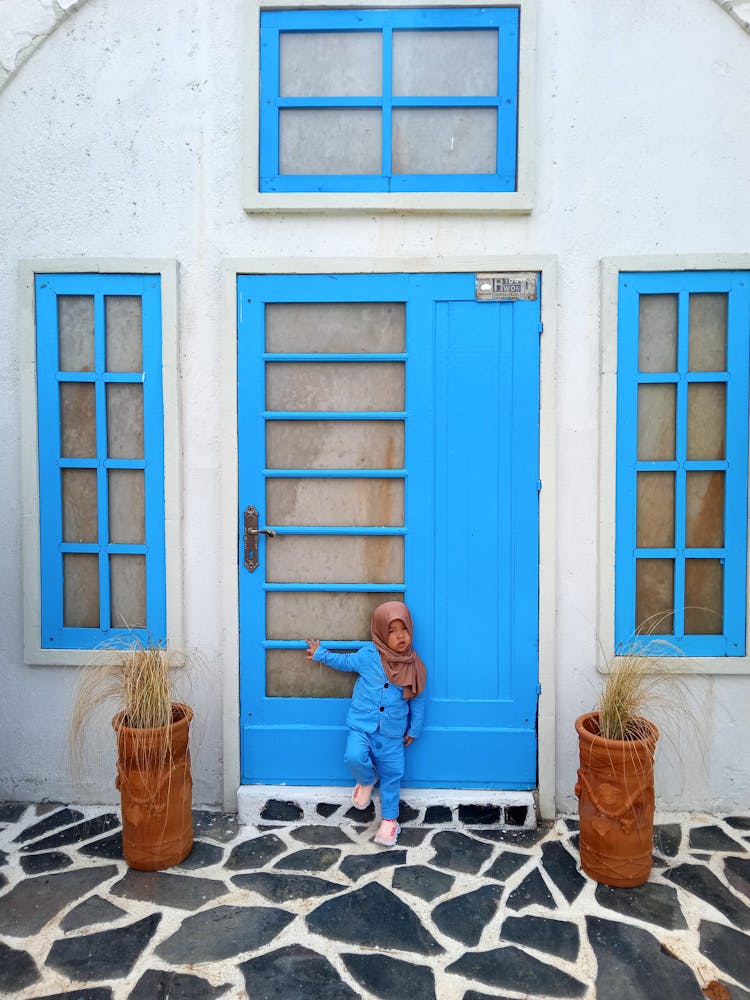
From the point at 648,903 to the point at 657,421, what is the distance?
7.27ft

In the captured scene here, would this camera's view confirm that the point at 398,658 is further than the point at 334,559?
No

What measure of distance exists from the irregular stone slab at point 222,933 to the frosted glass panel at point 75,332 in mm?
2654

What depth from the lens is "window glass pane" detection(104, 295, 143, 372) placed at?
3.70m

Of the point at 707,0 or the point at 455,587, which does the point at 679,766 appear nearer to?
the point at 455,587

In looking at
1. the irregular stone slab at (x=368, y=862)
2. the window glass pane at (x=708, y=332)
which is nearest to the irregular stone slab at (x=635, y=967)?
the irregular stone slab at (x=368, y=862)

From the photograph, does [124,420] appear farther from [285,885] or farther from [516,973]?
[516,973]

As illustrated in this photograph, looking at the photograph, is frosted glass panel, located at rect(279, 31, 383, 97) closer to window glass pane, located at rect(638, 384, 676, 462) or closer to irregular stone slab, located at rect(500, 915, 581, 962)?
window glass pane, located at rect(638, 384, 676, 462)

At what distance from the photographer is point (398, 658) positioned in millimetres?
3465

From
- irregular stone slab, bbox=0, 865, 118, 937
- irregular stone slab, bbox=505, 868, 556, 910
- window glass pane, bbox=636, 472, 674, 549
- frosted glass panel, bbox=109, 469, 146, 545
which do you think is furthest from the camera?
frosted glass panel, bbox=109, 469, 146, 545

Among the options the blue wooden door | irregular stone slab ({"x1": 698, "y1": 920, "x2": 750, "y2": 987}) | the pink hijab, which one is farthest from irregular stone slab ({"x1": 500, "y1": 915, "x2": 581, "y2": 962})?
the pink hijab

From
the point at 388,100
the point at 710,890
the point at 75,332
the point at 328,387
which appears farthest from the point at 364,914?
the point at 388,100

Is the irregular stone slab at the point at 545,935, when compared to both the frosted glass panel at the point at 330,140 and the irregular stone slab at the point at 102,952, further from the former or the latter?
the frosted glass panel at the point at 330,140

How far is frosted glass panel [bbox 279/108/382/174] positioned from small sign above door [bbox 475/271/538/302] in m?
0.81

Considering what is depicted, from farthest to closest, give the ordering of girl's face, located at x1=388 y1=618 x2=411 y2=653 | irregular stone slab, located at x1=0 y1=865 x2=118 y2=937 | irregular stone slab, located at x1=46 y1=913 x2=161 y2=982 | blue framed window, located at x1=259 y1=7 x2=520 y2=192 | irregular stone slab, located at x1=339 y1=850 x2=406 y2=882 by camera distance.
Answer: blue framed window, located at x1=259 y1=7 x2=520 y2=192, girl's face, located at x1=388 y1=618 x2=411 y2=653, irregular stone slab, located at x1=339 y1=850 x2=406 y2=882, irregular stone slab, located at x1=0 y1=865 x2=118 y2=937, irregular stone slab, located at x1=46 y1=913 x2=161 y2=982
